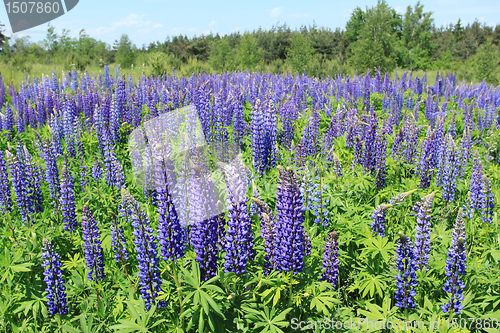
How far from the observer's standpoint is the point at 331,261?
315 centimetres

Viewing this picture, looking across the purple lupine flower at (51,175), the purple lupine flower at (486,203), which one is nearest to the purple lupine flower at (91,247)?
the purple lupine flower at (51,175)

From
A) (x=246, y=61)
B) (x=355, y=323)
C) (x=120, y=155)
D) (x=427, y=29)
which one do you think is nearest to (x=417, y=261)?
(x=355, y=323)

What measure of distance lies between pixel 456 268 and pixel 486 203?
1789mm

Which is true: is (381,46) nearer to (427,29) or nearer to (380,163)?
(380,163)

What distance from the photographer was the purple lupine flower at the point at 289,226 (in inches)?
103

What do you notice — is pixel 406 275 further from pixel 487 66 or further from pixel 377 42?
pixel 487 66

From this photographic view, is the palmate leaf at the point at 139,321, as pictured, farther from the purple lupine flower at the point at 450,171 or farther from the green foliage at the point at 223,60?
the green foliage at the point at 223,60

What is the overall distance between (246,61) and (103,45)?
34.7 metres

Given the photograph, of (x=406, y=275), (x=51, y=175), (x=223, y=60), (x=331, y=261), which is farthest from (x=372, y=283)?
(x=223, y=60)

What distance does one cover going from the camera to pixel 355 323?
9.76ft

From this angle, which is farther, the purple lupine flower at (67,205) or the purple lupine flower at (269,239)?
the purple lupine flower at (67,205)

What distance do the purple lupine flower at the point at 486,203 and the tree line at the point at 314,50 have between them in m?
13.4

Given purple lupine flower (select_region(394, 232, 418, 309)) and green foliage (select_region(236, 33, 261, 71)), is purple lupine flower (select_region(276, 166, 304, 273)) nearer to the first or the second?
purple lupine flower (select_region(394, 232, 418, 309))

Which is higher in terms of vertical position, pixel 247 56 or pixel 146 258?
pixel 247 56
